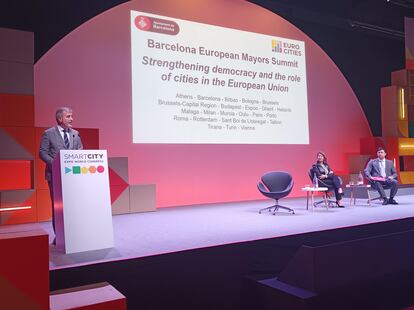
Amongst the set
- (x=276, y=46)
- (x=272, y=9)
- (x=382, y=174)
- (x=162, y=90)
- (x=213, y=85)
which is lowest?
(x=382, y=174)

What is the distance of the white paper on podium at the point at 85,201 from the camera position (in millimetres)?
3217

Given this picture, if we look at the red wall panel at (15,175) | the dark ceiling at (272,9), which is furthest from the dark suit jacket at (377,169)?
the red wall panel at (15,175)

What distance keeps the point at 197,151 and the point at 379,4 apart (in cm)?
621

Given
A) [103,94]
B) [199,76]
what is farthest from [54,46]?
[199,76]

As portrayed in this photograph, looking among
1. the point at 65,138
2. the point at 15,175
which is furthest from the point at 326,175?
the point at 15,175

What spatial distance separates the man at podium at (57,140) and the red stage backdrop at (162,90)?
2.24m

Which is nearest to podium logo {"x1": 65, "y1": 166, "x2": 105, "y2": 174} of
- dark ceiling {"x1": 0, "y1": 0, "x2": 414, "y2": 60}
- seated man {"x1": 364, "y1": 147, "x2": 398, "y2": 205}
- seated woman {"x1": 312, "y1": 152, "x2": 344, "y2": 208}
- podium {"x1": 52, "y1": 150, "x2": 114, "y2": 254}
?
podium {"x1": 52, "y1": 150, "x2": 114, "y2": 254}

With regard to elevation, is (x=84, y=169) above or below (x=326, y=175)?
above

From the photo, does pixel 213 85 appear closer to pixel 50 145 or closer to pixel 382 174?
pixel 382 174

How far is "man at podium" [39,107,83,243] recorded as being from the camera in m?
3.65

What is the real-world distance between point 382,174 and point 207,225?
12.5 ft

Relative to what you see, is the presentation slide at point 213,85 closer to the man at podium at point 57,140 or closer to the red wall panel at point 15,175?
the red wall panel at point 15,175

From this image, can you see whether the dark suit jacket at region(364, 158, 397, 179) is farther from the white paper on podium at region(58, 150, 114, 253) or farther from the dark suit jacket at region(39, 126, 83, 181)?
the dark suit jacket at region(39, 126, 83, 181)

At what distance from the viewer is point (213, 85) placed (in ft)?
23.5
